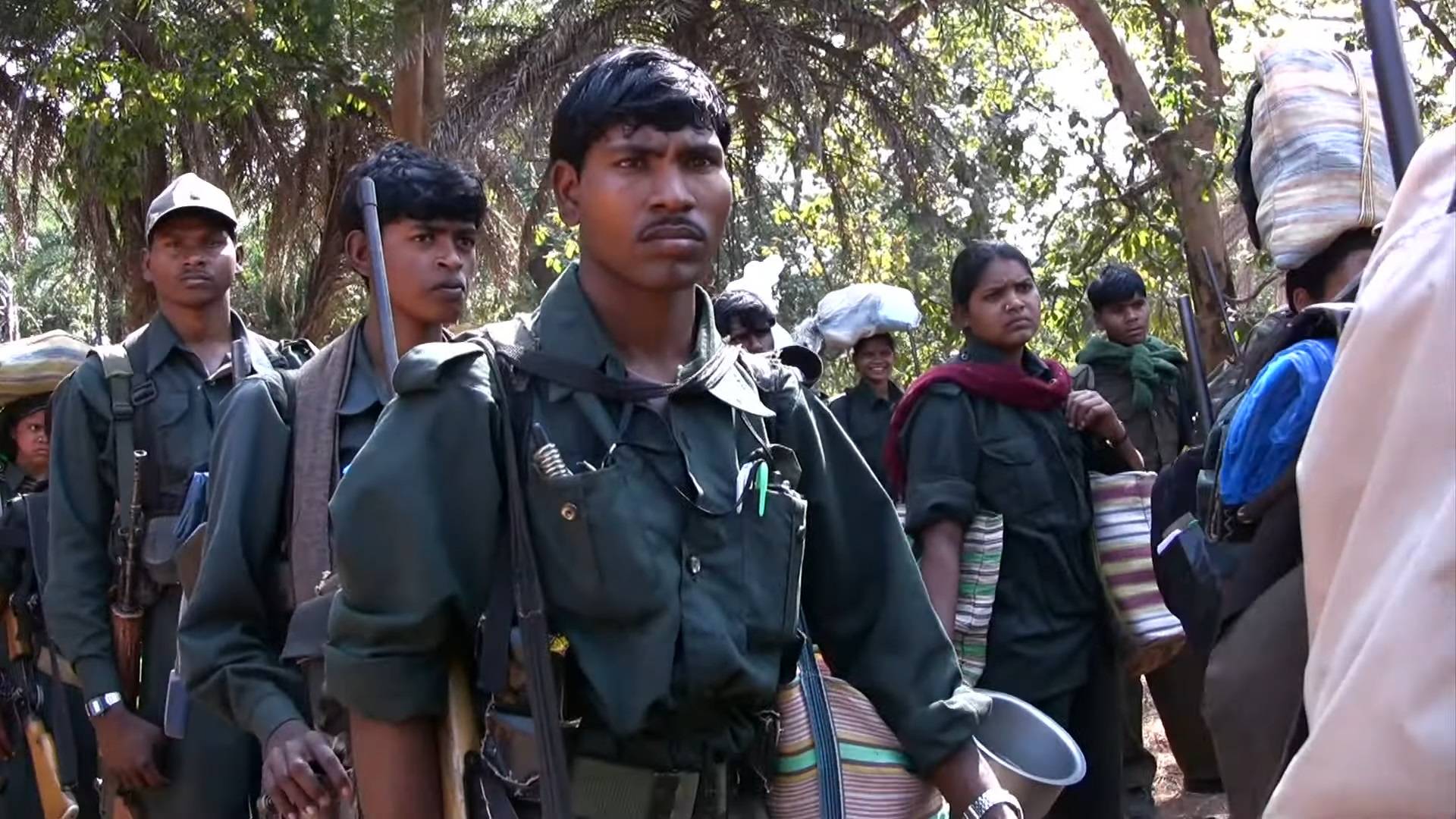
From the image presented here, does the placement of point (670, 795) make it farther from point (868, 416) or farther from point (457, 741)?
point (868, 416)

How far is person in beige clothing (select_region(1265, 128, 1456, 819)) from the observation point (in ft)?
4.50

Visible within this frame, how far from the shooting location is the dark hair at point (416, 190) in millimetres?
3922

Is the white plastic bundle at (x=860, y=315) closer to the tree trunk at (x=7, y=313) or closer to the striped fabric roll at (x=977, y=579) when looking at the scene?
the striped fabric roll at (x=977, y=579)

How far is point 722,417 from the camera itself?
260 cm

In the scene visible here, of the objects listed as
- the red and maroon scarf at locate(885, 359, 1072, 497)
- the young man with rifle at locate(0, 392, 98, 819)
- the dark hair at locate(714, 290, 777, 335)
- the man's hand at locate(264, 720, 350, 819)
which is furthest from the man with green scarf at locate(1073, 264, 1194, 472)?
the man's hand at locate(264, 720, 350, 819)

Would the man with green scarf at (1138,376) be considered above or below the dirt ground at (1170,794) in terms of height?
above

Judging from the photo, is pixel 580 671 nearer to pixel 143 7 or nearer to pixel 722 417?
pixel 722 417

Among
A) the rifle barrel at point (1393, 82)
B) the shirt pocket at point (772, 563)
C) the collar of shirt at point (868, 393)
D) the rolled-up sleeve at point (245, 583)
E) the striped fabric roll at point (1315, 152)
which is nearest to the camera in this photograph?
the rifle barrel at point (1393, 82)

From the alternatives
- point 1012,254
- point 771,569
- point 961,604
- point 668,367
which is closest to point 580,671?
point 771,569

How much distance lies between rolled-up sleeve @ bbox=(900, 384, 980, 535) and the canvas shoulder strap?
2056 mm

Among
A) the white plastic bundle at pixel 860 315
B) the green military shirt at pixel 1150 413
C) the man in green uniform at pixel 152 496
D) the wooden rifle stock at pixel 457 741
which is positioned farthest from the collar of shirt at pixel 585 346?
the green military shirt at pixel 1150 413

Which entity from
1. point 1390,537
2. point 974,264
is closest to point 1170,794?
point 974,264

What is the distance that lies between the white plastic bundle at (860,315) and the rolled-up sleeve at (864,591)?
4182mm

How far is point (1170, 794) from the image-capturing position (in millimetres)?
8023
